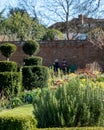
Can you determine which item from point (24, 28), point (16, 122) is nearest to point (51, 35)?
point (24, 28)

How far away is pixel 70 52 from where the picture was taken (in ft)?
85.1

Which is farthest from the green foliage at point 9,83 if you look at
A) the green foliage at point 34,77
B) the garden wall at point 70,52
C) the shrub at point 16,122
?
the garden wall at point 70,52

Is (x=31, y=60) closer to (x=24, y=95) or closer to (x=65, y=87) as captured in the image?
(x=24, y=95)

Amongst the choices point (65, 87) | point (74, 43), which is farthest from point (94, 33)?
point (65, 87)

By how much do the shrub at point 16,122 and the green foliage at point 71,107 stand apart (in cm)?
116

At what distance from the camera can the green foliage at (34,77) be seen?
15516 millimetres

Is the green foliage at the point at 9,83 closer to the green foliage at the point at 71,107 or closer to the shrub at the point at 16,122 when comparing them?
the green foliage at the point at 71,107

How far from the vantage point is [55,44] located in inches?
1032

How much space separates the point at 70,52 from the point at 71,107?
62.8ft

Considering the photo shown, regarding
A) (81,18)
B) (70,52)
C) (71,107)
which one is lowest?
(71,107)

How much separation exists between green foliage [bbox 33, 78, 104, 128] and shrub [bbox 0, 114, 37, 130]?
1.16 metres

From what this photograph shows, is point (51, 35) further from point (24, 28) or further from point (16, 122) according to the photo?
point (16, 122)

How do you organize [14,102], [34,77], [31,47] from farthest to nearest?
[31,47], [34,77], [14,102]

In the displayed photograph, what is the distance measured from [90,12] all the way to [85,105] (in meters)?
27.4
